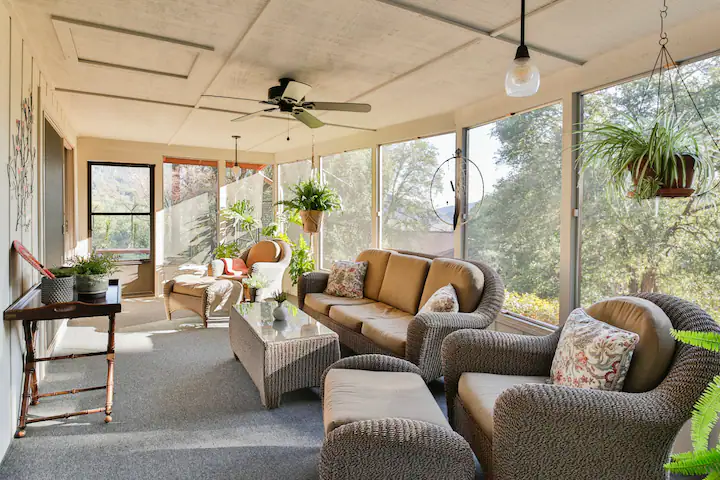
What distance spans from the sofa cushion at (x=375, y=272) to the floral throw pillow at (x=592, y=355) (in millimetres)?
2535

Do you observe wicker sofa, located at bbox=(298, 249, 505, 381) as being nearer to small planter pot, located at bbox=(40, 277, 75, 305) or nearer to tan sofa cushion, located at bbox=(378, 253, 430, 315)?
tan sofa cushion, located at bbox=(378, 253, 430, 315)

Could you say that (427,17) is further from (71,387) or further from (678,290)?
(71,387)

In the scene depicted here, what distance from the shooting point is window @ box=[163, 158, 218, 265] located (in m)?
7.24

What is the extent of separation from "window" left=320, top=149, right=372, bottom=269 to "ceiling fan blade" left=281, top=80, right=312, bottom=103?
2456 millimetres

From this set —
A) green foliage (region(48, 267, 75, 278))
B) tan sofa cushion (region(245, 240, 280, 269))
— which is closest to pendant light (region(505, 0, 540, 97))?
green foliage (region(48, 267, 75, 278))

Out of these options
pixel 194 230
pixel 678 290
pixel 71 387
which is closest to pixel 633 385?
pixel 678 290

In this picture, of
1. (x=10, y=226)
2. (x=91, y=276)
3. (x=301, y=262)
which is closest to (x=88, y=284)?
(x=91, y=276)

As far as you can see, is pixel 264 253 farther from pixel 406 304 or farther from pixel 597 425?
pixel 597 425

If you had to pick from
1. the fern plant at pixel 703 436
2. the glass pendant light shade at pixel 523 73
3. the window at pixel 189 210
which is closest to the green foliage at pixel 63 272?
the glass pendant light shade at pixel 523 73

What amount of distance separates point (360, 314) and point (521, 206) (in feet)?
5.51

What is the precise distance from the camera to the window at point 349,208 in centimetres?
605

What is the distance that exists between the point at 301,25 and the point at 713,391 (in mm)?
2533

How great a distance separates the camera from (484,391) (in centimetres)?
212

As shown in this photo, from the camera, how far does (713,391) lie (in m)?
0.85
